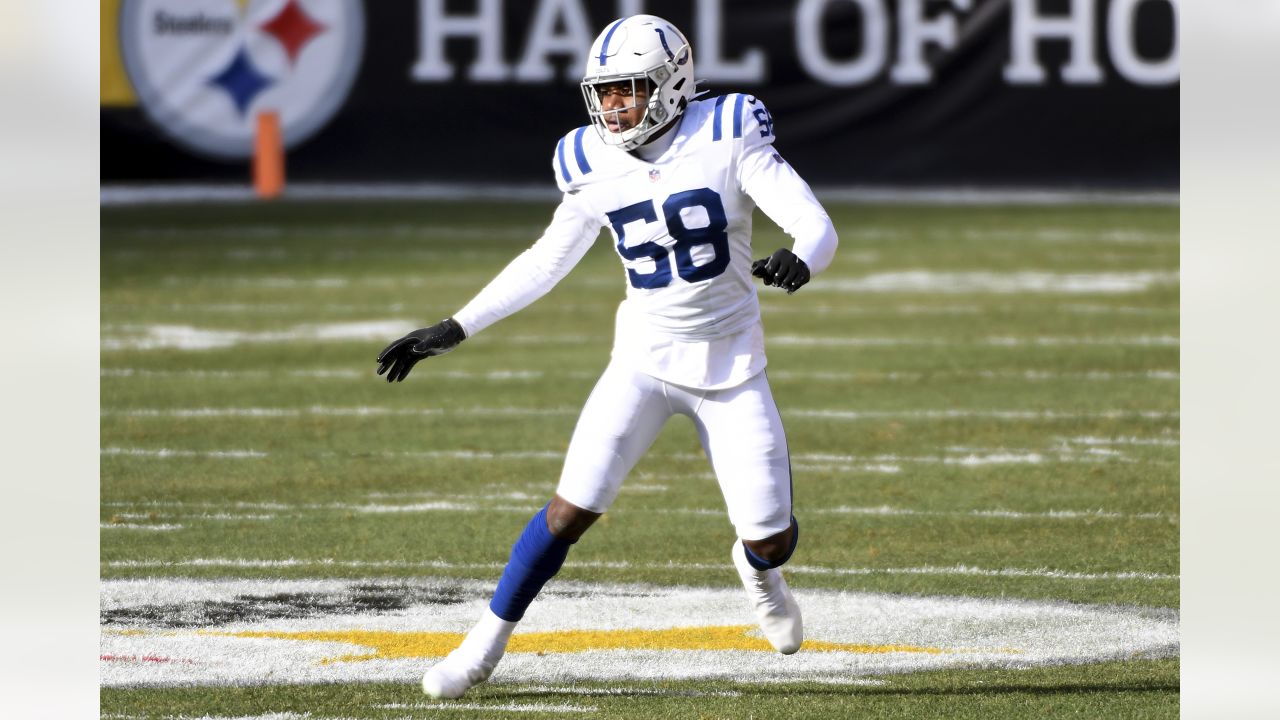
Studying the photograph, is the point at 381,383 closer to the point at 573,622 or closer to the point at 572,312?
the point at 572,312

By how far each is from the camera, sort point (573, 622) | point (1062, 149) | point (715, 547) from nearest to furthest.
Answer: point (573, 622)
point (715, 547)
point (1062, 149)

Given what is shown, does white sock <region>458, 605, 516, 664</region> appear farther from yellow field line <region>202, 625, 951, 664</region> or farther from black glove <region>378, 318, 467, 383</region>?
black glove <region>378, 318, 467, 383</region>

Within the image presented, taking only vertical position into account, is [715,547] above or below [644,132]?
below

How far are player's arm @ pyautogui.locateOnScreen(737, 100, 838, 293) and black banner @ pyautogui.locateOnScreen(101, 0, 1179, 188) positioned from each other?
11.6 meters

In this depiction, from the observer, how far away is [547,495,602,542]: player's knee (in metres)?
4.04

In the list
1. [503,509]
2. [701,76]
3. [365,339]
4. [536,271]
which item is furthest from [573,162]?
[701,76]

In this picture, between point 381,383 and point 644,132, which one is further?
point 381,383

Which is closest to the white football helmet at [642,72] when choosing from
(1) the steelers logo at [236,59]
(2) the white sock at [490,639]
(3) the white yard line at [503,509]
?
(2) the white sock at [490,639]

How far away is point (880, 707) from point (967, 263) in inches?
344

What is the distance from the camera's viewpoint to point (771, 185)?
4.01 metres

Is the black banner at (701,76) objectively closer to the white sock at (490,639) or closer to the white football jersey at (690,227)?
the white football jersey at (690,227)

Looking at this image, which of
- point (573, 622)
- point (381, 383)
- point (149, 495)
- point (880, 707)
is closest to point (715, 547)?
point (573, 622)

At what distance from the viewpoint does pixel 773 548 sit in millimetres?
4078
